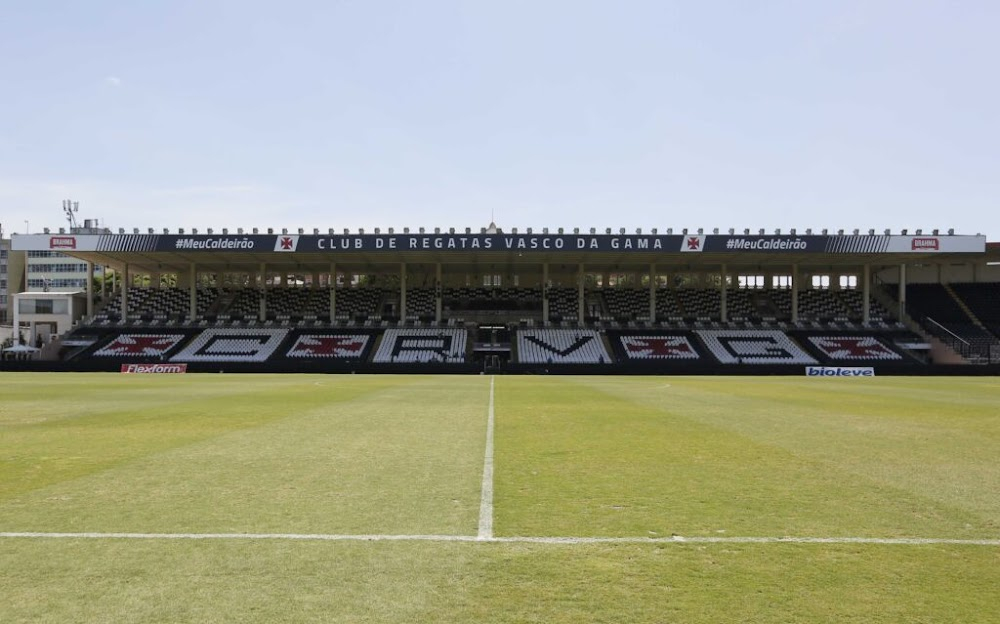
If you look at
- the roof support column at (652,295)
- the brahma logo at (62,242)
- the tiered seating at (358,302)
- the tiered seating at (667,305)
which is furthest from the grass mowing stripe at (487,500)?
the brahma logo at (62,242)

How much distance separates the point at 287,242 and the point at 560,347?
23063mm

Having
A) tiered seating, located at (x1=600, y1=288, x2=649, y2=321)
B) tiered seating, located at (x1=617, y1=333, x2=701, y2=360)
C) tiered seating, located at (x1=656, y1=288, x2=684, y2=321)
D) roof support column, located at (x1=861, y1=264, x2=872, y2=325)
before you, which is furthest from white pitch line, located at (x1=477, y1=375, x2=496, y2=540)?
roof support column, located at (x1=861, y1=264, x2=872, y2=325)

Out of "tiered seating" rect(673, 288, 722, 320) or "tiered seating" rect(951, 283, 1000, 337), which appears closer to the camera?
"tiered seating" rect(951, 283, 1000, 337)

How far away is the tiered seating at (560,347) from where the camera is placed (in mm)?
55812

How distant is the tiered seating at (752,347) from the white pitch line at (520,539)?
4987 centimetres

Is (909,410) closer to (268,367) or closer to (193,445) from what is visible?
(193,445)

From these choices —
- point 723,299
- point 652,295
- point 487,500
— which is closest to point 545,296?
point 652,295

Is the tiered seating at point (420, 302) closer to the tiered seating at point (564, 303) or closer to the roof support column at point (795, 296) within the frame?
the tiered seating at point (564, 303)

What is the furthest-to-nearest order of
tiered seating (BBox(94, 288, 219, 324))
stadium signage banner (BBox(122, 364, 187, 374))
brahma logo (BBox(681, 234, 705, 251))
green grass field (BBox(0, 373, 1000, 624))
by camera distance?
tiered seating (BBox(94, 288, 219, 324)) < brahma logo (BBox(681, 234, 705, 251)) < stadium signage banner (BBox(122, 364, 187, 374)) < green grass field (BBox(0, 373, 1000, 624))

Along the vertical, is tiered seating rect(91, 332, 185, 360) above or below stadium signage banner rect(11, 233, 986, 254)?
below

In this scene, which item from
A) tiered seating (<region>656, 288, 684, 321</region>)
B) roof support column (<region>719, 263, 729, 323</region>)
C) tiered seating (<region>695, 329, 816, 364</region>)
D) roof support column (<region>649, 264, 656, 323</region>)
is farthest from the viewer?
tiered seating (<region>656, 288, 684, 321</region>)

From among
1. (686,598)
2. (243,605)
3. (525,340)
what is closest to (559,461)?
(686,598)

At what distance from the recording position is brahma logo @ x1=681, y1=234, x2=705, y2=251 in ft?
185

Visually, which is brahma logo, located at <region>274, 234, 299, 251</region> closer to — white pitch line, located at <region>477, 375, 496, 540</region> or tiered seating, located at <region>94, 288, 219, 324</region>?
tiered seating, located at <region>94, 288, 219, 324</region>
